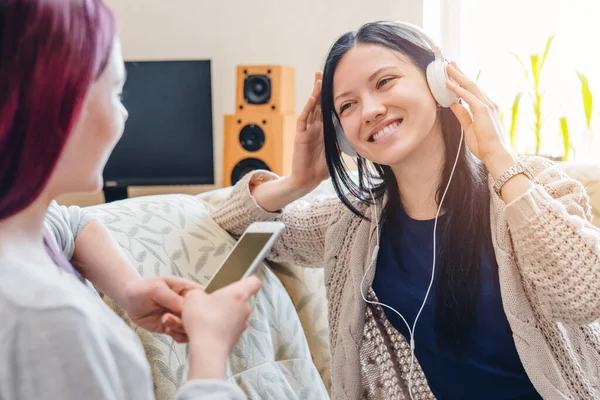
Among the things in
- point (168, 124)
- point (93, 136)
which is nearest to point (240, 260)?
point (93, 136)

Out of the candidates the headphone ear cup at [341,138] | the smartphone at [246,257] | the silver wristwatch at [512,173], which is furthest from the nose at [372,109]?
the smartphone at [246,257]

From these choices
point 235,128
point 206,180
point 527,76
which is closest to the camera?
point 235,128

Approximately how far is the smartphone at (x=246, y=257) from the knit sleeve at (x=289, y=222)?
686 millimetres

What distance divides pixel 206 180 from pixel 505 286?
189cm

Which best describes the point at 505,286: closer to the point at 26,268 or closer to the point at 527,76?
the point at 26,268

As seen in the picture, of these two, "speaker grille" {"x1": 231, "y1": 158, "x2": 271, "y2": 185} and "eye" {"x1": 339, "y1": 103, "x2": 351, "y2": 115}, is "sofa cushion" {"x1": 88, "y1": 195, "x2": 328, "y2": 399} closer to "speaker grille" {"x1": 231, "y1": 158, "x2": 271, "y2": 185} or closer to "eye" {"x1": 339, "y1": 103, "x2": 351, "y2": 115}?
"eye" {"x1": 339, "y1": 103, "x2": 351, "y2": 115}

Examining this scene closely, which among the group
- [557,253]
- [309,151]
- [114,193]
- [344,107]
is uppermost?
[344,107]

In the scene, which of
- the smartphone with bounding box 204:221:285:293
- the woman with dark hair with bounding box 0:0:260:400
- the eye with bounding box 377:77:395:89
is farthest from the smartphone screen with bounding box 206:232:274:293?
the eye with bounding box 377:77:395:89

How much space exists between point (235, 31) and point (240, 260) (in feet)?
8.10

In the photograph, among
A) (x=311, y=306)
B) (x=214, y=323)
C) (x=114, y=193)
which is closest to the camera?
(x=214, y=323)

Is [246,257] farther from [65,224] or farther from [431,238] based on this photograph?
[431,238]

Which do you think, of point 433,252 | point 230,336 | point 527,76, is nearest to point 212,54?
point 527,76

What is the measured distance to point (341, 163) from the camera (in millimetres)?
1396

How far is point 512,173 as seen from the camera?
113 centimetres
